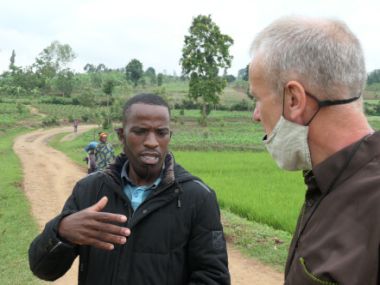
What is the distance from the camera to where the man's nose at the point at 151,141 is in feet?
9.12

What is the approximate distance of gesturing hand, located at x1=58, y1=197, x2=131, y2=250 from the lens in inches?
83.3

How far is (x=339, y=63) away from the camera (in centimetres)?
149

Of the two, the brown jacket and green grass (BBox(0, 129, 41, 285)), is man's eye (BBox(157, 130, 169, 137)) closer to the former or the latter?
the brown jacket

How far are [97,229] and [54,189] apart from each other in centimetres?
1143

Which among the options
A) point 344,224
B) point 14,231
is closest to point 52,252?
point 344,224

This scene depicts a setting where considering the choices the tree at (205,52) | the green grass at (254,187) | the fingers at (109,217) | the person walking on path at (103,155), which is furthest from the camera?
the tree at (205,52)

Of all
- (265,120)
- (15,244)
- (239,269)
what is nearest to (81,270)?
(265,120)

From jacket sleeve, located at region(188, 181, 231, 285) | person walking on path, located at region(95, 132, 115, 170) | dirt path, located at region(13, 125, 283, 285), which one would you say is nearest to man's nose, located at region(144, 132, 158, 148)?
A: jacket sleeve, located at region(188, 181, 231, 285)

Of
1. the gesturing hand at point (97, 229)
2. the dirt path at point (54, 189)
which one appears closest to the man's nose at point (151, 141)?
the gesturing hand at point (97, 229)

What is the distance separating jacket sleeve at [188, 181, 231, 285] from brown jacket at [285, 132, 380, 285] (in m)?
1.03

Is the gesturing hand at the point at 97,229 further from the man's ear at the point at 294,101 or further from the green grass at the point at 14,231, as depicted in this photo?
the green grass at the point at 14,231

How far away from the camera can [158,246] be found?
97.4 inches

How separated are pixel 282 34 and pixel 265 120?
0.31 meters

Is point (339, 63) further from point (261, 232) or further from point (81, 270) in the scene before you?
point (261, 232)
